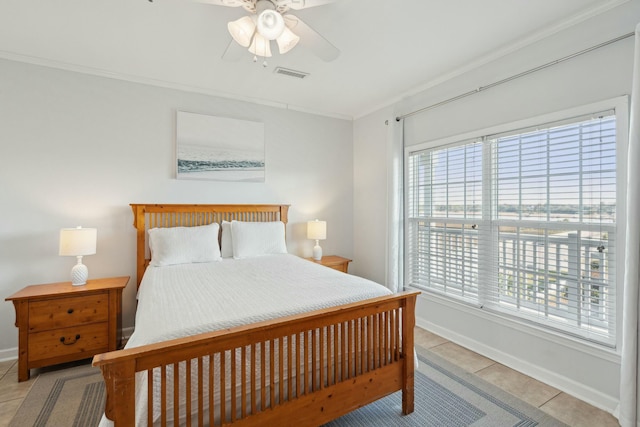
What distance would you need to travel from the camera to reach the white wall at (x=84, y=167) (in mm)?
2674

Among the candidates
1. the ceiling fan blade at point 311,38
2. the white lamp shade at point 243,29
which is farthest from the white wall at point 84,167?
the ceiling fan blade at point 311,38

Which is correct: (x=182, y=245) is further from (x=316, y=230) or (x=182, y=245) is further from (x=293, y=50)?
(x=293, y=50)

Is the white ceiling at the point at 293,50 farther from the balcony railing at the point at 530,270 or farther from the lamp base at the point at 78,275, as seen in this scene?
the lamp base at the point at 78,275

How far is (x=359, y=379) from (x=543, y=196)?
1921 millimetres

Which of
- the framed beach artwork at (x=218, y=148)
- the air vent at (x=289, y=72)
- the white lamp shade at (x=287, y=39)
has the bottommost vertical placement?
the framed beach artwork at (x=218, y=148)

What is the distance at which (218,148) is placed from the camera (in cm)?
350

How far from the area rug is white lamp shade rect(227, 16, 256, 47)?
2400mm

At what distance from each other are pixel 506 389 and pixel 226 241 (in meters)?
2.76

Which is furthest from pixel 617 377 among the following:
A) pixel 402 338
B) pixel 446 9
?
pixel 446 9

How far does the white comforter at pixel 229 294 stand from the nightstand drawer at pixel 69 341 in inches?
24.5

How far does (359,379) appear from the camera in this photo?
1.75m

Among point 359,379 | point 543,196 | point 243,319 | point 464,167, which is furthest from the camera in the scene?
point 464,167

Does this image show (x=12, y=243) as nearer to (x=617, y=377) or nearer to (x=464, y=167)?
(x=464, y=167)

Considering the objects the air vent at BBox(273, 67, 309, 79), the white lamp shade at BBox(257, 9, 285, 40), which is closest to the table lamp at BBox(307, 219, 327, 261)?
the air vent at BBox(273, 67, 309, 79)
